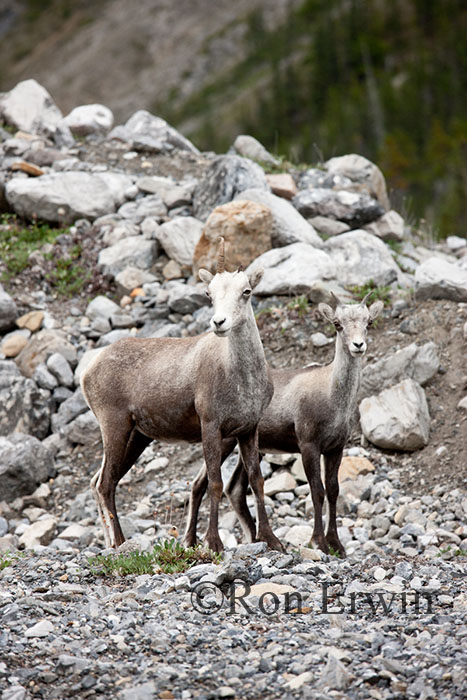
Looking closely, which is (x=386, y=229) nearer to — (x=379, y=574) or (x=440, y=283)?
(x=440, y=283)

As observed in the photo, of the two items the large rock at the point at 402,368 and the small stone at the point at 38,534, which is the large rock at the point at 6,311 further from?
the large rock at the point at 402,368

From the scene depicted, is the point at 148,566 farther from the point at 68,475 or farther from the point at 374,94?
the point at 374,94

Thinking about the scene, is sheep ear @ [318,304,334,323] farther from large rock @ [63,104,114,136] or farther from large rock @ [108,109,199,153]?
large rock @ [63,104,114,136]

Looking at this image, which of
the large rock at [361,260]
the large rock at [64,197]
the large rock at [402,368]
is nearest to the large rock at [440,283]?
the large rock at [361,260]

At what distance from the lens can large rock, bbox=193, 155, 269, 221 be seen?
15.4 m

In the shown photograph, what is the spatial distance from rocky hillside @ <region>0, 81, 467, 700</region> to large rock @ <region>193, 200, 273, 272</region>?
3 centimetres

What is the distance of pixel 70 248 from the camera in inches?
617

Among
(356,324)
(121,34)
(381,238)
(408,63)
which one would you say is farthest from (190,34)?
(356,324)

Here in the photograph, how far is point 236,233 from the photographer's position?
13727mm

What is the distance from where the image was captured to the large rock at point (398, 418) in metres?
10.8

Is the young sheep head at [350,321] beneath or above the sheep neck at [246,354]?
beneath

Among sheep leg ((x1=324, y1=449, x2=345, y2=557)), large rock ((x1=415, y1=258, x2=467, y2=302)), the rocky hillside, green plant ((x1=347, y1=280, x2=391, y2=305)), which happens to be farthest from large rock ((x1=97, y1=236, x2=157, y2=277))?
sheep leg ((x1=324, y1=449, x2=345, y2=557))

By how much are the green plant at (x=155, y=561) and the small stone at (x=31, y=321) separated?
24.0 feet

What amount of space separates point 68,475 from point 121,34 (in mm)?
111889
